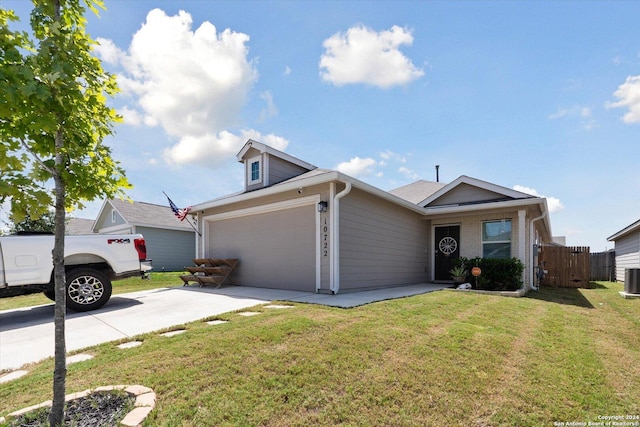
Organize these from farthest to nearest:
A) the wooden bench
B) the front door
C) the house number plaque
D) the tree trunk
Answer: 1. the front door
2. the wooden bench
3. the house number plaque
4. the tree trunk

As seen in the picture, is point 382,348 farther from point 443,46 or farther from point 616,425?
point 443,46

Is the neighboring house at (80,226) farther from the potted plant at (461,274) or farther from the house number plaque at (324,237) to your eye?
the potted plant at (461,274)

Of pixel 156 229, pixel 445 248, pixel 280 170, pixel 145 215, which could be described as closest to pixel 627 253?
pixel 445 248

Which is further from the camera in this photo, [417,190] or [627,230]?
[627,230]

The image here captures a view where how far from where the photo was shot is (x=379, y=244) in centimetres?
878

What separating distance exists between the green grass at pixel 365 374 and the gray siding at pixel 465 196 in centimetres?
625

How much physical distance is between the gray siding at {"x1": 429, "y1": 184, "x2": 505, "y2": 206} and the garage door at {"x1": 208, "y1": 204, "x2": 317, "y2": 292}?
5617 mm

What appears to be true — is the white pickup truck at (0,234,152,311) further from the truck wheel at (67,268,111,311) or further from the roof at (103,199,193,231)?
the roof at (103,199,193,231)

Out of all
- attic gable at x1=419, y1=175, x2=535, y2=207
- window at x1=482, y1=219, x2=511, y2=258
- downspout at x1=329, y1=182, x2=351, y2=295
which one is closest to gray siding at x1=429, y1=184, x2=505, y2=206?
attic gable at x1=419, y1=175, x2=535, y2=207

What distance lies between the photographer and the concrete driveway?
3.78 m

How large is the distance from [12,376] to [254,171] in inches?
315

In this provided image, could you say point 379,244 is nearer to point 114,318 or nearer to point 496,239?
point 496,239

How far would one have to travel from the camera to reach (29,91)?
1.68 meters

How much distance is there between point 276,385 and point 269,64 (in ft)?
26.4
